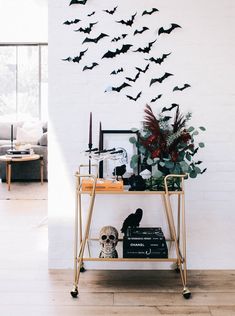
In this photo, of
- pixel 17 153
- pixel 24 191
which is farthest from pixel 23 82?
pixel 24 191

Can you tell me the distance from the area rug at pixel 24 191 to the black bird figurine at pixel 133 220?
286 centimetres

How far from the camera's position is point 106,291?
265 centimetres

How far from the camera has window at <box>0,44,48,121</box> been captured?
360 inches

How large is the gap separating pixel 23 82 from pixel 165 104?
22.2 ft

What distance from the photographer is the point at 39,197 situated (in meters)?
5.58

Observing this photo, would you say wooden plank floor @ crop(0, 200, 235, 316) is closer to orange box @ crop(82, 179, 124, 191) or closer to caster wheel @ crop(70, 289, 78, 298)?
caster wheel @ crop(70, 289, 78, 298)

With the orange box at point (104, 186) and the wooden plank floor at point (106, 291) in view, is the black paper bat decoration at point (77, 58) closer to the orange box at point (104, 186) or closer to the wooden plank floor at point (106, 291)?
the orange box at point (104, 186)

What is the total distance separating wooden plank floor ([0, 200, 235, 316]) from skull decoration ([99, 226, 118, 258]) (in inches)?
8.1

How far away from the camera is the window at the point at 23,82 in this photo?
9.13 m

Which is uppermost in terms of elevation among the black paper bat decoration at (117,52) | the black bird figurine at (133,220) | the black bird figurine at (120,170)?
the black paper bat decoration at (117,52)

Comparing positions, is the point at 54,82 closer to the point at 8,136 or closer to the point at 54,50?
the point at 54,50

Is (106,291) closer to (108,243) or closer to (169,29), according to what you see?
(108,243)

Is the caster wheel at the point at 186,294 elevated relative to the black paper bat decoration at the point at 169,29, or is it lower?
lower

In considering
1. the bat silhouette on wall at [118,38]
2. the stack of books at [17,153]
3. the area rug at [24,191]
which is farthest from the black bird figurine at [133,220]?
the stack of books at [17,153]
